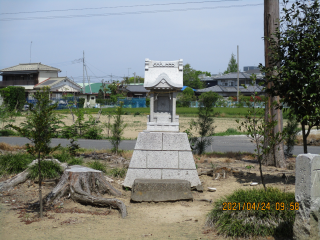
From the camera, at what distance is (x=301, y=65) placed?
7.42 meters

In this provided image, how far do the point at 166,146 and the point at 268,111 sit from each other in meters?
4.41

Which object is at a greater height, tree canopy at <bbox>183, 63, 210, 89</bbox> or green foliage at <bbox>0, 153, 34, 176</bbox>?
tree canopy at <bbox>183, 63, 210, 89</bbox>

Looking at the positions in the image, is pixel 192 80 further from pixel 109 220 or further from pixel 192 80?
pixel 109 220

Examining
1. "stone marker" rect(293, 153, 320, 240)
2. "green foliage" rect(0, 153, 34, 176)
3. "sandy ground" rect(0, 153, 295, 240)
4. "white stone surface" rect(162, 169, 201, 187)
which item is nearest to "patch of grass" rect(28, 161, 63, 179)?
"sandy ground" rect(0, 153, 295, 240)

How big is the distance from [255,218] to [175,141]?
3417 millimetres

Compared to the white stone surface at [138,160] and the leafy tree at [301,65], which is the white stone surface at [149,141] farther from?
the leafy tree at [301,65]

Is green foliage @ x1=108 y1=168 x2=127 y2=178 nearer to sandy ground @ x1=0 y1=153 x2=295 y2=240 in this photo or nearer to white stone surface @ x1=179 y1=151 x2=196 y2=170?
sandy ground @ x1=0 y1=153 x2=295 y2=240

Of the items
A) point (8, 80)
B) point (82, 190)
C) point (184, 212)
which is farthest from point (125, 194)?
point (8, 80)

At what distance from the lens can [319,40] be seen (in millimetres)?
7445

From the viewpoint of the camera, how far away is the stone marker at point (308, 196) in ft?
15.2

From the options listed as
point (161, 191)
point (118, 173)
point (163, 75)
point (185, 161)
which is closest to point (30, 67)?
point (118, 173)

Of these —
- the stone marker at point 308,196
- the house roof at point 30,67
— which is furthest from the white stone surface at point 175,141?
the house roof at point 30,67

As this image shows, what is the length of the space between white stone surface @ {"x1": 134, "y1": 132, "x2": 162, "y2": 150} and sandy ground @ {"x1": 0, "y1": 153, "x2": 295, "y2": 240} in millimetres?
1221

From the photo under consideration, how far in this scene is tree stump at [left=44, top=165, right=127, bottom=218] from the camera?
692 centimetres
